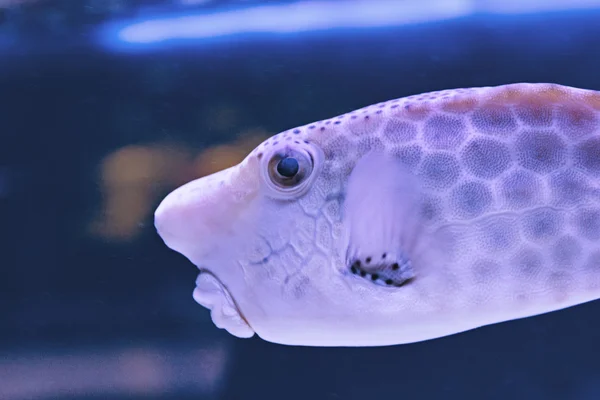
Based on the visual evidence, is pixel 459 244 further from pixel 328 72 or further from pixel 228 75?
pixel 228 75

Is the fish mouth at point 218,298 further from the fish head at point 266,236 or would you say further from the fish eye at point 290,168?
the fish eye at point 290,168

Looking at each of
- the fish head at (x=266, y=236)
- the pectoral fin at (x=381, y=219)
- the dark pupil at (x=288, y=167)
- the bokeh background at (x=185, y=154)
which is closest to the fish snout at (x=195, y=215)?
the fish head at (x=266, y=236)

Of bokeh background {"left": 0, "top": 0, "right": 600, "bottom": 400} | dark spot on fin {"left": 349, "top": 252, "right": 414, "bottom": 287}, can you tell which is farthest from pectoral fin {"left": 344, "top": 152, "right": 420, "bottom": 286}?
bokeh background {"left": 0, "top": 0, "right": 600, "bottom": 400}

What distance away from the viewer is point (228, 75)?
5.89ft

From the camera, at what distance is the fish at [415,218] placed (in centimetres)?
95

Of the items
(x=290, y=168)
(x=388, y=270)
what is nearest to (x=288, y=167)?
(x=290, y=168)

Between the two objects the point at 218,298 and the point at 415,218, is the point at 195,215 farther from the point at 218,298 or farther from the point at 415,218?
the point at 415,218

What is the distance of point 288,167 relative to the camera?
0.99 m

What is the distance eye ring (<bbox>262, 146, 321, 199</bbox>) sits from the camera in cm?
99

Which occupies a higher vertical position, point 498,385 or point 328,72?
point 328,72

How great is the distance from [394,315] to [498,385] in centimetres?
92

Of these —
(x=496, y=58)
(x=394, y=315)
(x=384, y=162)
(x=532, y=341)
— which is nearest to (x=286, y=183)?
(x=384, y=162)

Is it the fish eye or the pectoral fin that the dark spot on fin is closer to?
the pectoral fin

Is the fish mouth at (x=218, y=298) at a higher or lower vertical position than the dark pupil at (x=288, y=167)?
lower
